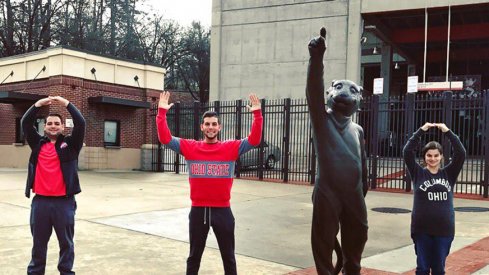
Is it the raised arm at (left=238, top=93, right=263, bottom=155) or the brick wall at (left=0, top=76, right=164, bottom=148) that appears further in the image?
the brick wall at (left=0, top=76, right=164, bottom=148)

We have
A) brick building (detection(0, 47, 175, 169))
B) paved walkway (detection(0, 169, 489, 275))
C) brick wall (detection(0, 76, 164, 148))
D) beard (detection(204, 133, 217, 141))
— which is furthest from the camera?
brick building (detection(0, 47, 175, 169))

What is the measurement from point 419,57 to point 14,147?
2437 centimetres

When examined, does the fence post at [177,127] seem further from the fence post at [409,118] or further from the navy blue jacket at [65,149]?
the navy blue jacket at [65,149]

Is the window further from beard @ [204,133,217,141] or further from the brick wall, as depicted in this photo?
beard @ [204,133,217,141]

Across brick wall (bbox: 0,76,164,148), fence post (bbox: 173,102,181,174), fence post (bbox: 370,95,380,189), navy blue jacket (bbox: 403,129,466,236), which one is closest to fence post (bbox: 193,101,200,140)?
fence post (bbox: 173,102,181,174)

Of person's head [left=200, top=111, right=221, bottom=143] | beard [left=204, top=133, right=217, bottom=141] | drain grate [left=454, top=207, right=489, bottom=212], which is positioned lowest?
drain grate [left=454, top=207, right=489, bottom=212]

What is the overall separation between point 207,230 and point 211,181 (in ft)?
1.33

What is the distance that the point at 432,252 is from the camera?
13.7 feet

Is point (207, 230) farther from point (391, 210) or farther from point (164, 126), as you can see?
point (391, 210)

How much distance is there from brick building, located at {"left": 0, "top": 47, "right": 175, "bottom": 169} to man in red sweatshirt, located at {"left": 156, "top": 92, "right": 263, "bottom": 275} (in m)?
13.4

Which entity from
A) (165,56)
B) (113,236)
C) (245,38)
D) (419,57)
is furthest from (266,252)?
(165,56)

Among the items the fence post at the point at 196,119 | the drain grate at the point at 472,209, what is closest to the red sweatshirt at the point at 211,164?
the drain grate at the point at 472,209

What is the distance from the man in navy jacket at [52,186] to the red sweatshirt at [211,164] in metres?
0.87

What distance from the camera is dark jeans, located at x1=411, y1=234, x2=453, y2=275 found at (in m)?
4.11
